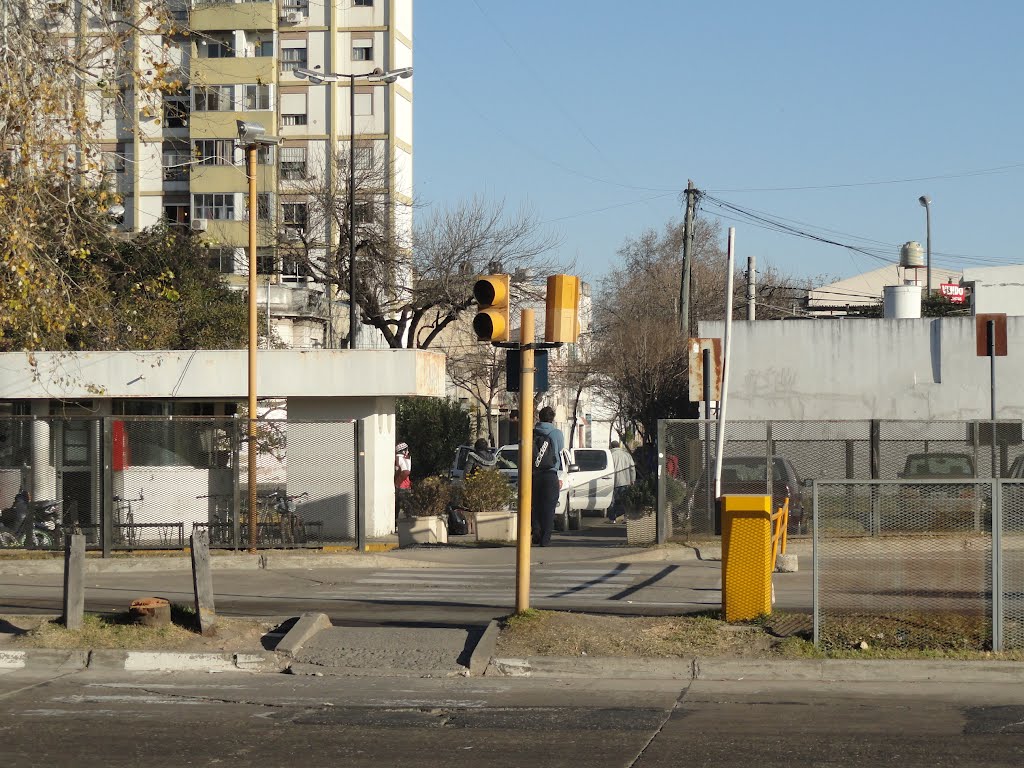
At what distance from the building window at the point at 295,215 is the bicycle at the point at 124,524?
1149 inches

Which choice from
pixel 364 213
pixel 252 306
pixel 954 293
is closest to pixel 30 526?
pixel 252 306

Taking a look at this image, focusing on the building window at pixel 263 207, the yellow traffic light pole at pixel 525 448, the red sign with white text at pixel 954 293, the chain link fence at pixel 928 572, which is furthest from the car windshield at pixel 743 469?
the red sign with white text at pixel 954 293

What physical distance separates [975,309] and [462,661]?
3138cm

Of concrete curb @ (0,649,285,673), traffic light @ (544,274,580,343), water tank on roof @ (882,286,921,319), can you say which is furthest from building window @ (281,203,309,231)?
concrete curb @ (0,649,285,673)

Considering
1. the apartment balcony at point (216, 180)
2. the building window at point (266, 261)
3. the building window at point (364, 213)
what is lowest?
the building window at point (266, 261)

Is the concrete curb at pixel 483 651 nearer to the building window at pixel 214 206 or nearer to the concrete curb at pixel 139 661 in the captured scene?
the concrete curb at pixel 139 661

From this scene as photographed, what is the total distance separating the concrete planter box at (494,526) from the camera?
22.4 metres

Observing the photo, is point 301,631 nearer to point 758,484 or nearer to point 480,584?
point 480,584

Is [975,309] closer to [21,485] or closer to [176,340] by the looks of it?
[176,340]

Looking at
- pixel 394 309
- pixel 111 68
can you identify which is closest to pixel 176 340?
pixel 394 309

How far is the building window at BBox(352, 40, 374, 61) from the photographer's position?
69.5m

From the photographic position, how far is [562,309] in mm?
10812

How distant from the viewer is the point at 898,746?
25.0 feet

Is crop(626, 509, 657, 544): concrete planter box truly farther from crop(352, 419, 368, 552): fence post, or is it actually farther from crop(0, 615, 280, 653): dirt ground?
crop(0, 615, 280, 653): dirt ground
